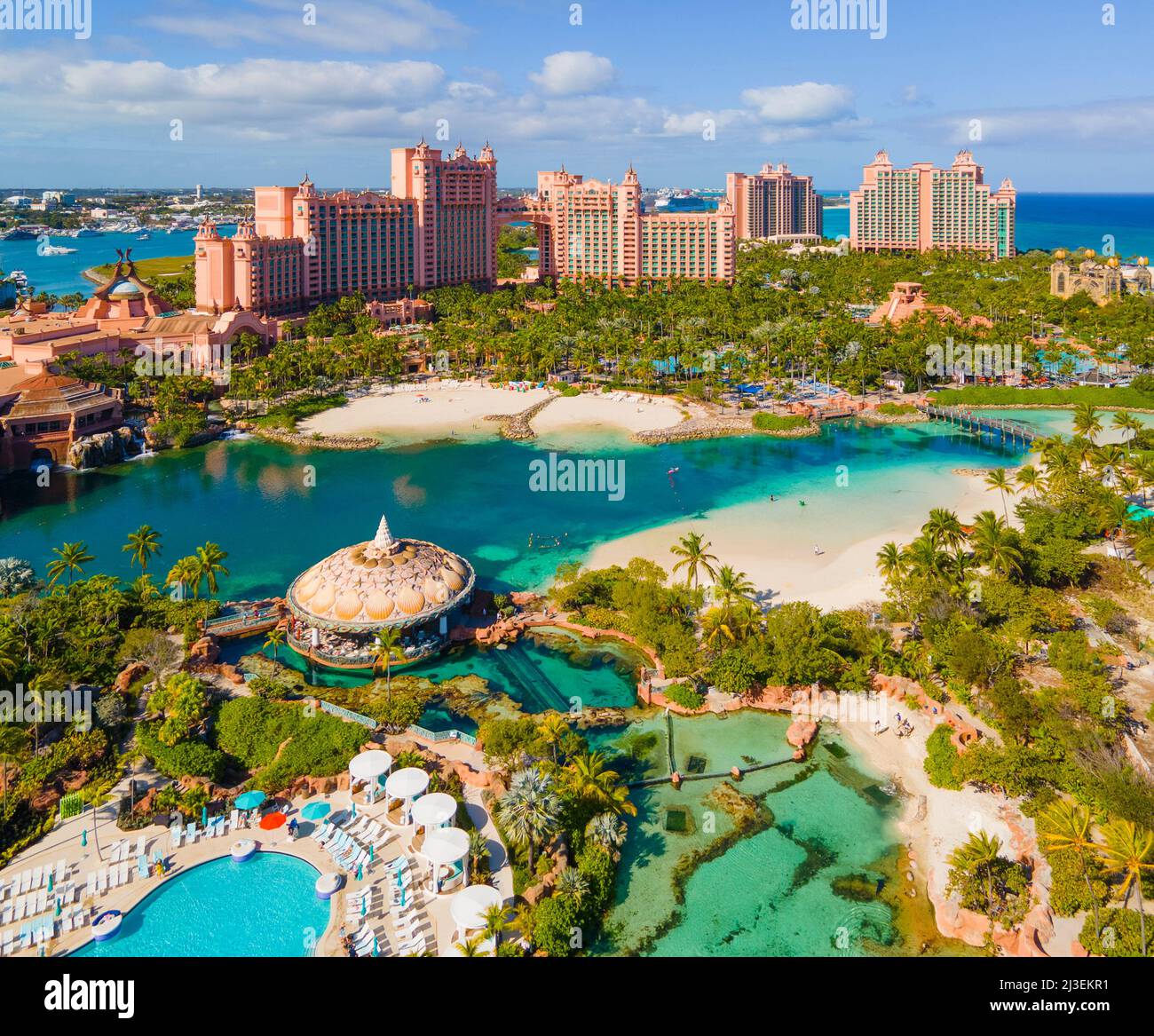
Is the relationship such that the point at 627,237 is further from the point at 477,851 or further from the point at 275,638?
the point at 477,851

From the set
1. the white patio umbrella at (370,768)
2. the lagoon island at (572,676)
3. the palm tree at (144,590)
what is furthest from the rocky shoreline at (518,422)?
the white patio umbrella at (370,768)

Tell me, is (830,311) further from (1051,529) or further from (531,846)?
(531,846)

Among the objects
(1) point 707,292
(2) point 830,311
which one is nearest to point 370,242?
(1) point 707,292

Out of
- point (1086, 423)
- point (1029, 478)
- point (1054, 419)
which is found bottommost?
point (1029, 478)

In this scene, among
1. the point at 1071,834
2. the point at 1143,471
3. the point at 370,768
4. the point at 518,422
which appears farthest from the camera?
the point at 518,422

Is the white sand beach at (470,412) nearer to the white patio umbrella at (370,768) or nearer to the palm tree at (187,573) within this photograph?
the palm tree at (187,573)

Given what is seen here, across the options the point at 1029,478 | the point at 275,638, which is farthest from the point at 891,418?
the point at 275,638
